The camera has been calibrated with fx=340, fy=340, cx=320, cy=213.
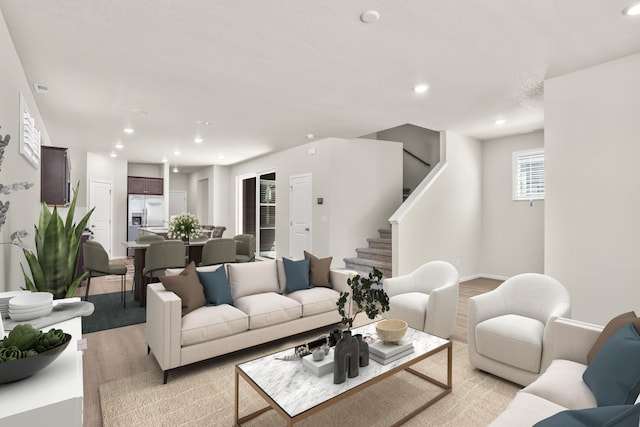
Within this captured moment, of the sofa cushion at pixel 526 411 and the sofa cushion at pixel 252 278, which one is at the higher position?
the sofa cushion at pixel 252 278

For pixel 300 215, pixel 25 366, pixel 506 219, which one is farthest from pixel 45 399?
pixel 506 219

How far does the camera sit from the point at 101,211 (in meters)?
8.56

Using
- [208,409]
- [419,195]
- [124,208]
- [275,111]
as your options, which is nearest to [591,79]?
[419,195]

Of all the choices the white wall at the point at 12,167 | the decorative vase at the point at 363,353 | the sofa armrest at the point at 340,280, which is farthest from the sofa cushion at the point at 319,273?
the white wall at the point at 12,167

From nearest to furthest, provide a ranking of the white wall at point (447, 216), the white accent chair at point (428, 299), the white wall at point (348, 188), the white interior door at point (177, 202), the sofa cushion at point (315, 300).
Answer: the white accent chair at point (428, 299) → the sofa cushion at point (315, 300) → the white wall at point (447, 216) → the white wall at point (348, 188) → the white interior door at point (177, 202)

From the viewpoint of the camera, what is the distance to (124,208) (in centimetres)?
914

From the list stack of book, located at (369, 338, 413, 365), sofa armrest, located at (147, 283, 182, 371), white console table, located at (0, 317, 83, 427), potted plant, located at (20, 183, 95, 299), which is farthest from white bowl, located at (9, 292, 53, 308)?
stack of book, located at (369, 338, 413, 365)

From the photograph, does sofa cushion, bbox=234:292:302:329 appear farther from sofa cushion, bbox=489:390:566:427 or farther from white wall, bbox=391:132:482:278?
white wall, bbox=391:132:482:278

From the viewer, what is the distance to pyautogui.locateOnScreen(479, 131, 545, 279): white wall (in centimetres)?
593

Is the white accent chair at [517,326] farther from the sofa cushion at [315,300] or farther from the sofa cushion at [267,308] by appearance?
the sofa cushion at [267,308]

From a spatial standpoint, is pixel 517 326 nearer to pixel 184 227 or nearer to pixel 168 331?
pixel 168 331

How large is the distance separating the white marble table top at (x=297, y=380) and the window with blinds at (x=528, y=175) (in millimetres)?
4825

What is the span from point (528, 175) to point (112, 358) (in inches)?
261

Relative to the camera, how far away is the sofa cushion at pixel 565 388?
5.31 feet
